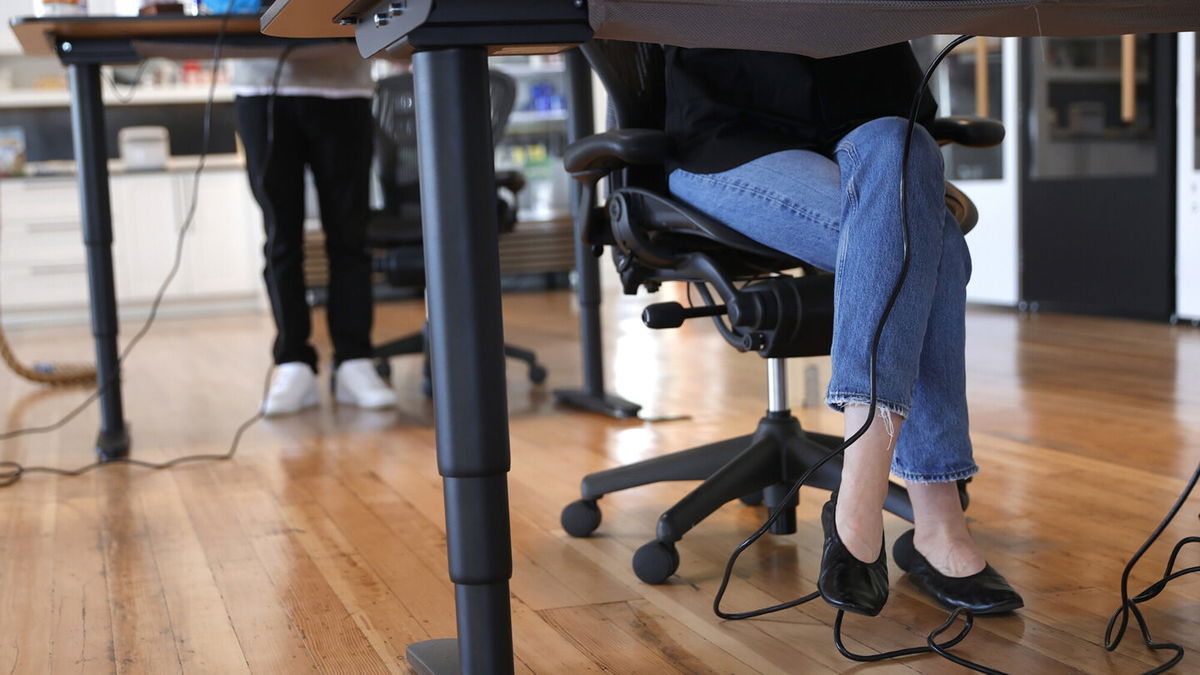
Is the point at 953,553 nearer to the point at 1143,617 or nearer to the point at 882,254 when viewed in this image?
the point at 1143,617

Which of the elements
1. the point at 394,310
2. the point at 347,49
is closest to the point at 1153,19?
the point at 347,49

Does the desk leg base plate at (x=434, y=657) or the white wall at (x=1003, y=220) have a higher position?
the white wall at (x=1003, y=220)

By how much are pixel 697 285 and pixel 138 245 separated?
4.67 meters

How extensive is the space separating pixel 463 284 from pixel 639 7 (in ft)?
0.82

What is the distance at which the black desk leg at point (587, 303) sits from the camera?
8.24ft

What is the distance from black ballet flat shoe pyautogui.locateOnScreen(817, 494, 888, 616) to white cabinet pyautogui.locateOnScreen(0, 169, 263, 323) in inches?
191

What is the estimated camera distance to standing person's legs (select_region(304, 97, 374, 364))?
8.86 ft

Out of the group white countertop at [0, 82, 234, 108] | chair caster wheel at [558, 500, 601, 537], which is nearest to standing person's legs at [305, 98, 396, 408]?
chair caster wheel at [558, 500, 601, 537]

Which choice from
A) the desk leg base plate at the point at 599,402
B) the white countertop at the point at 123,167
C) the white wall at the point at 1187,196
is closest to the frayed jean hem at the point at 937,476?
the desk leg base plate at the point at 599,402

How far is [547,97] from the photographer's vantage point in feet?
20.8

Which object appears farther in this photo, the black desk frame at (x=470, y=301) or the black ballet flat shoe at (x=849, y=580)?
the black ballet flat shoe at (x=849, y=580)

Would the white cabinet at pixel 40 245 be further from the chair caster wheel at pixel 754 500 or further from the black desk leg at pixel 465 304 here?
the black desk leg at pixel 465 304

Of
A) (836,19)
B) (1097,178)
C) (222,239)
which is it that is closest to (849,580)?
(836,19)

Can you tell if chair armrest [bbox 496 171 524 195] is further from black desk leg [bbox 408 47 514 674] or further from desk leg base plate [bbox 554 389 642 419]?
black desk leg [bbox 408 47 514 674]
